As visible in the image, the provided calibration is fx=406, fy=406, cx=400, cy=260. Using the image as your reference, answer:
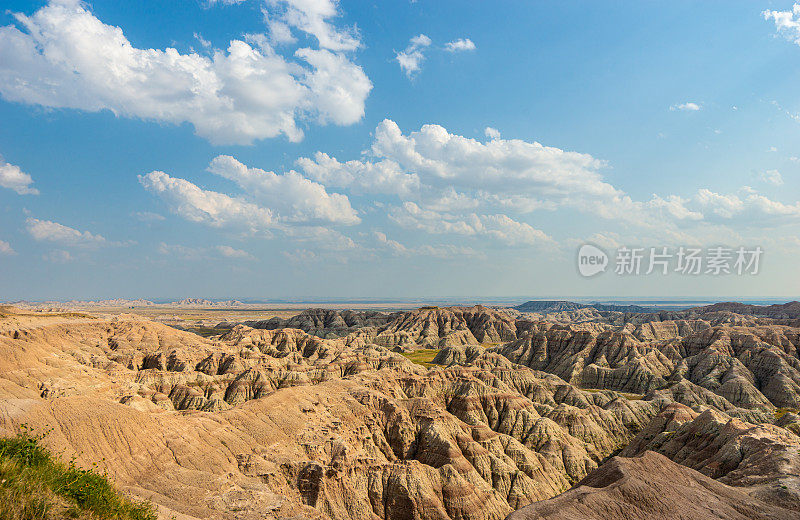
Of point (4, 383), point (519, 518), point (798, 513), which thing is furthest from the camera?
point (4, 383)

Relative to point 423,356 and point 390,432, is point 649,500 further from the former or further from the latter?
point 423,356

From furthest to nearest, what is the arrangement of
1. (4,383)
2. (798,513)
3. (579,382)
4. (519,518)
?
(579,382)
(4,383)
(798,513)
(519,518)

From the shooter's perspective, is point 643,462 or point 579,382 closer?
point 643,462

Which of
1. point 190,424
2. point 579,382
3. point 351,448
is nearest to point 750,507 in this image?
point 351,448

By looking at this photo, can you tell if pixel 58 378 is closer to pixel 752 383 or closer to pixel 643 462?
pixel 643 462

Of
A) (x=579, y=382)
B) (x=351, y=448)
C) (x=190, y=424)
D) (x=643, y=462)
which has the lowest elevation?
(x=579, y=382)

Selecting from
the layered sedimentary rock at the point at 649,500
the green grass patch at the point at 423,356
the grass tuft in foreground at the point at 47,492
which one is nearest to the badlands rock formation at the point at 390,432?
the layered sedimentary rock at the point at 649,500
